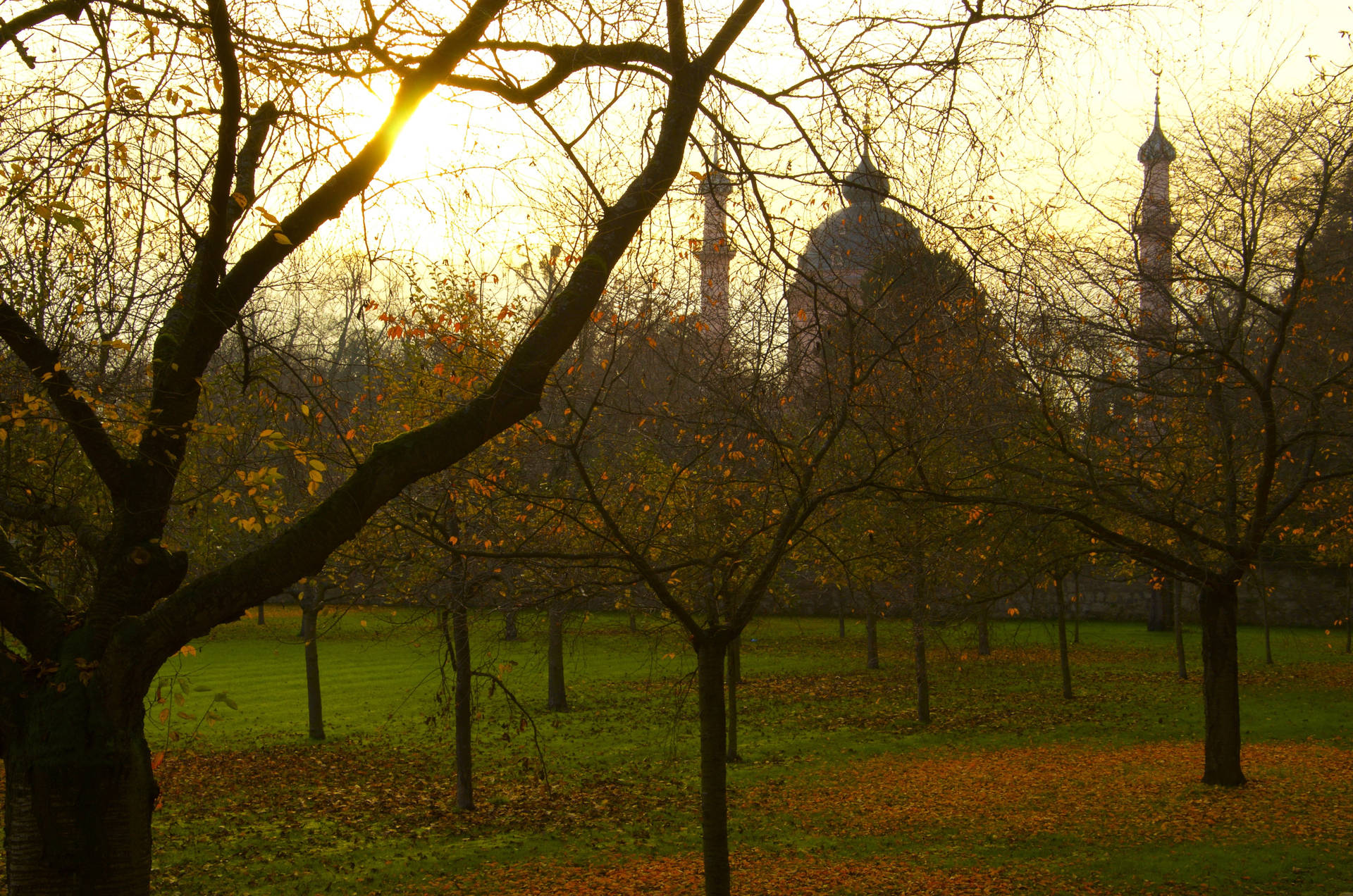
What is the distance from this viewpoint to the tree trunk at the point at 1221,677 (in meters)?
10.8

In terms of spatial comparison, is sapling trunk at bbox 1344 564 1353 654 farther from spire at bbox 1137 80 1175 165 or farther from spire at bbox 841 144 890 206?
spire at bbox 841 144 890 206

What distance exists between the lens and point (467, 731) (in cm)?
1230

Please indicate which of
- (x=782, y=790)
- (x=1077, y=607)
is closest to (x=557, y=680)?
(x=782, y=790)

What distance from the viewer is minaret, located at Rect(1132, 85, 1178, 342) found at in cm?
991

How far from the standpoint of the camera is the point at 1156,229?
32.8ft

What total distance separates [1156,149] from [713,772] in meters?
7.84

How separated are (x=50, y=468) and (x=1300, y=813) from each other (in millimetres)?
11512

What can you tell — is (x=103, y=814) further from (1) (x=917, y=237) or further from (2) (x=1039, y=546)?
(2) (x=1039, y=546)

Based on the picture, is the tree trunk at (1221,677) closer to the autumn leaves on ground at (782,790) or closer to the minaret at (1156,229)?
the autumn leaves on ground at (782,790)

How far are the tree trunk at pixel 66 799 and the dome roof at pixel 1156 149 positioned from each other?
10.1 m

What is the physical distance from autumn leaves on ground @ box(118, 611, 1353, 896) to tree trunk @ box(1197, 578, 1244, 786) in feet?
1.20

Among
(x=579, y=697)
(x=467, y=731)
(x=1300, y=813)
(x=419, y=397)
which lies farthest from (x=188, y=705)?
(x=1300, y=813)

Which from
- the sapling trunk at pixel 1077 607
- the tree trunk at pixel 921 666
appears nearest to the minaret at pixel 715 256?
the sapling trunk at pixel 1077 607

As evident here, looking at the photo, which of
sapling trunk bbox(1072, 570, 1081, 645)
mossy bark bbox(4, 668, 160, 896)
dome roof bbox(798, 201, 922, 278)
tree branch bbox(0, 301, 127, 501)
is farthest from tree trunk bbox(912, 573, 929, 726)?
mossy bark bbox(4, 668, 160, 896)
